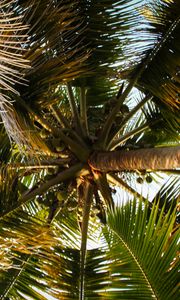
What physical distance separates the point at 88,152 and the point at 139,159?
2.88ft

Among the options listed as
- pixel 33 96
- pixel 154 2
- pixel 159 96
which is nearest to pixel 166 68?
pixel 159 96

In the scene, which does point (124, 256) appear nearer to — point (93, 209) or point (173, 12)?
point (93, 209)

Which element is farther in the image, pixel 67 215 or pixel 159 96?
pixel 67 215

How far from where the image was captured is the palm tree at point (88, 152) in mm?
3025

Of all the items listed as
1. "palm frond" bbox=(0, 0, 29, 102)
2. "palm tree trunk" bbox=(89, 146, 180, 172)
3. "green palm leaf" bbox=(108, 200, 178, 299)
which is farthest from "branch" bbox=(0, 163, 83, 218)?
"green palm leaf" bbox=(108, 200, 178, 299)

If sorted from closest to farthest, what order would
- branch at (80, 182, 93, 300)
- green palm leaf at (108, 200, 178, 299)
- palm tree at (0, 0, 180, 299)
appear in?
green palm leaf at (108, 200, 178, 299), palm tree at (0, 0, 180, 299), branch at (80, 182, 93, 300)

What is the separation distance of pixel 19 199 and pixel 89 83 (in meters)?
1.20

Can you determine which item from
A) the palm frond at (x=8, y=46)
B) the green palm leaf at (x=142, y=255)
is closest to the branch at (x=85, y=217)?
the green palm leaf at (x=142, y=255)

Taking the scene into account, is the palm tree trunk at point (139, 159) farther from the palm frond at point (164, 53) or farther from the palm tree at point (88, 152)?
the palm frond at point (164, 53)

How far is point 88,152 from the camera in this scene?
14.4ft

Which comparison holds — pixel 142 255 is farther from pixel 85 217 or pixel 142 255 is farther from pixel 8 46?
pixel 85 217

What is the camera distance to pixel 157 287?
2.70 m

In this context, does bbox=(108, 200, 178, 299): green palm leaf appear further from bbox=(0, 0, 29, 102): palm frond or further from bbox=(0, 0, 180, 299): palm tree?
bbox=(0, 0, 29, 102): palm frond

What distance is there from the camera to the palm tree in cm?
303
